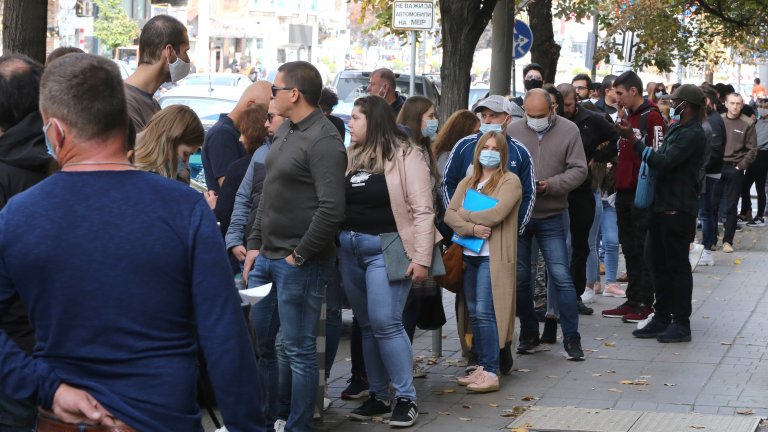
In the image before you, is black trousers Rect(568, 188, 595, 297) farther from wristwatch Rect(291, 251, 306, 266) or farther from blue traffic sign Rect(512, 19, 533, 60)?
blue traffic sign Rect(512, 19, 533, 60)

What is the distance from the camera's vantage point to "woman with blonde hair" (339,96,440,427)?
6895 millimetres

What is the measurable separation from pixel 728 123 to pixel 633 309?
7489mm

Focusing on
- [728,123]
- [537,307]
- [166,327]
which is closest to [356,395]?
[537,307]

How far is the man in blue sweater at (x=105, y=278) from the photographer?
296 cm

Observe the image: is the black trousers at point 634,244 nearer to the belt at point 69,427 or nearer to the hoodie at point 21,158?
the hoodie at point 21,158

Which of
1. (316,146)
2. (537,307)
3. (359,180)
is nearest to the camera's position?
(316,146)

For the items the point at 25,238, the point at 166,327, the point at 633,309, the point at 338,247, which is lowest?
the point at 633,309

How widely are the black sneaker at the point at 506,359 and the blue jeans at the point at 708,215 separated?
7.39 meters

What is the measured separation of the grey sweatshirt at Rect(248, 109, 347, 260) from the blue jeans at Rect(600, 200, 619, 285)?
647 cm

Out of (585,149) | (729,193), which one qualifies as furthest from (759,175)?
(585,149)

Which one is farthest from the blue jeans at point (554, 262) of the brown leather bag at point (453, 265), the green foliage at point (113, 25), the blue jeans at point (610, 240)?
the green foliage at point (113, 25)

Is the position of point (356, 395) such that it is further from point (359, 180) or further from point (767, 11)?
point (767, 11)

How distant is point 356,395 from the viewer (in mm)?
7805

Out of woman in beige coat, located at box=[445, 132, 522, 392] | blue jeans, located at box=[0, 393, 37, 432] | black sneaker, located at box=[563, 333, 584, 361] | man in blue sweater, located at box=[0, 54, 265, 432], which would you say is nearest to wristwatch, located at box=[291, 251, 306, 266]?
woman in beige coat, located at box=[445, 132, 522, 392]
